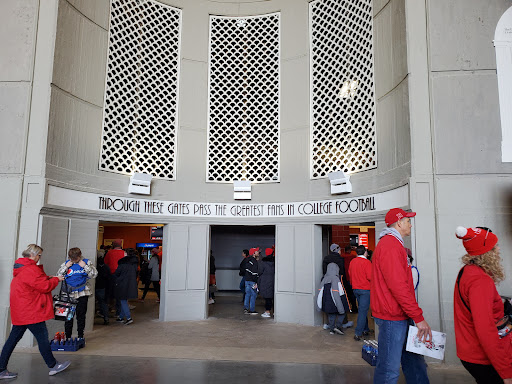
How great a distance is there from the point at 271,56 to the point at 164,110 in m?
2.96

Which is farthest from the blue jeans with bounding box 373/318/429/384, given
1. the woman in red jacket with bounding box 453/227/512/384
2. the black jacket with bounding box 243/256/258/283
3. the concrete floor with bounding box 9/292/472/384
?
the black jacket with bounding box 243/256/258/283

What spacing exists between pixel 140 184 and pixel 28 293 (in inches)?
156

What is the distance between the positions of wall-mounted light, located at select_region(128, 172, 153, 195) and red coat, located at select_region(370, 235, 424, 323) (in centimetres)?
600

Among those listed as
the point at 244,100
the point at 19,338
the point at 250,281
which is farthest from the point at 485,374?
the point at 244,100

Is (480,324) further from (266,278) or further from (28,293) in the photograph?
(266,278)

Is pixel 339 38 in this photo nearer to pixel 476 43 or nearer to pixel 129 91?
pixel 476 43

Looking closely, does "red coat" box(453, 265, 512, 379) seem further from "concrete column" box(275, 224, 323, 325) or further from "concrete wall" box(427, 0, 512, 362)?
"concrete column" box(275, 224, 323, 325)

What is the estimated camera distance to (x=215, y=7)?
958 cm

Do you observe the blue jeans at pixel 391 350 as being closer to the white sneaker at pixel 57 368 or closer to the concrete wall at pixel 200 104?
the concrete wall at pixel 200 104

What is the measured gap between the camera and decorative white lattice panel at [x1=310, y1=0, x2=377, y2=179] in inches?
304

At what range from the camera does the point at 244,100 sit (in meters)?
9.72

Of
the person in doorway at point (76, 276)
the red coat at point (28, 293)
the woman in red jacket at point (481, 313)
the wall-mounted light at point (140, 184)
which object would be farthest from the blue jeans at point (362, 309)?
the red coat at point (28, 293)

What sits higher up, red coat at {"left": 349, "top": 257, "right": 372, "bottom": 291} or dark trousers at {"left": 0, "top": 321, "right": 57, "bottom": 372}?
red coat at {"left": 349, "top": 257, "right": 372, "bottom": 291}

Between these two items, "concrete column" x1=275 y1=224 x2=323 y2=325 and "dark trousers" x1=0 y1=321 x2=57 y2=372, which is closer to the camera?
"dark trousers" x1=0 y1=321 x2=57 y2=372
